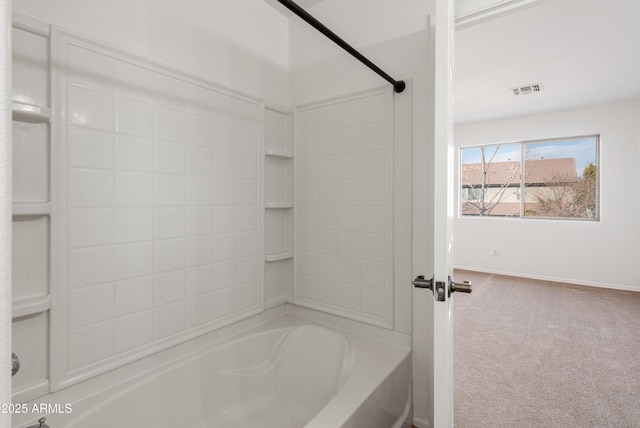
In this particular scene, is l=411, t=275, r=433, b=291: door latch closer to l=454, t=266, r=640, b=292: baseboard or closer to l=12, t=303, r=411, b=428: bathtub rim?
l=12, t=303, r=411, b=428: bathtub rim

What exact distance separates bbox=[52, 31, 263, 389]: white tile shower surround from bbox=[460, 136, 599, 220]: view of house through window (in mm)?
4962

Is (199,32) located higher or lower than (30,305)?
higher

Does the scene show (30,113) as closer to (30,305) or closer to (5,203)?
(30,305)

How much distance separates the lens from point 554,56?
2.93m

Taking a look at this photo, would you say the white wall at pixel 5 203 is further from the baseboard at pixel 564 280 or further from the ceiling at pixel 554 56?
the baseboard at pixel 564 280

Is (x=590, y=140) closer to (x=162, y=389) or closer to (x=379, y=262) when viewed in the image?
(x=379, y=262)

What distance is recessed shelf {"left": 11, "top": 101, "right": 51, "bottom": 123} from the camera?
1.06m

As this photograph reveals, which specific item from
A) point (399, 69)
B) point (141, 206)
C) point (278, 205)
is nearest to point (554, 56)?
point (399, 69)

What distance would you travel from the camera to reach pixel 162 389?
55.6 inches

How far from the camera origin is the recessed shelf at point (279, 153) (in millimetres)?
2041

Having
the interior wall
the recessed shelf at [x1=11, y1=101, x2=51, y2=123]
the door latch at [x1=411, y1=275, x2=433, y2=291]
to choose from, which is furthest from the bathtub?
the recessed shelf at [x1=11, y1=101, x2=51, y2=123]

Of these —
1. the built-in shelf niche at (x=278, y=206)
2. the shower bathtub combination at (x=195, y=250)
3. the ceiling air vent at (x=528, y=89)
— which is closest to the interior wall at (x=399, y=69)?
the shower bathtub combination at (x=195, y=250)

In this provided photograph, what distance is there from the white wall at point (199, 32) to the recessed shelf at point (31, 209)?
2.24ft

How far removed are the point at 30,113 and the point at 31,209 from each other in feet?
1.10
